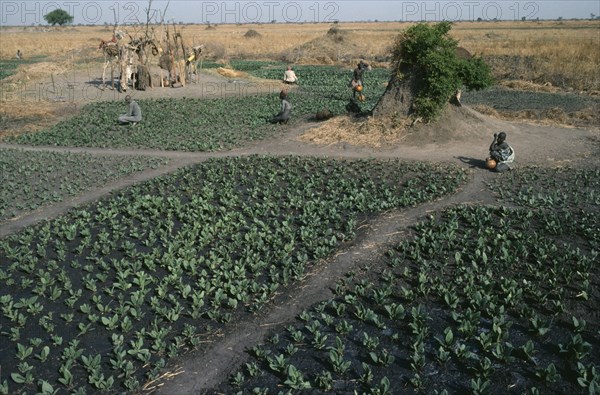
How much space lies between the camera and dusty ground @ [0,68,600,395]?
617 centimetres

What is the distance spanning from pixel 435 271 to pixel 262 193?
4.87 m

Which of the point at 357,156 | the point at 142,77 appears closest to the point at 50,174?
the point at 357,156

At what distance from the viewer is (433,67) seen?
1516 centimetres

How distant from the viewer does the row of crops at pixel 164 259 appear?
6.15m

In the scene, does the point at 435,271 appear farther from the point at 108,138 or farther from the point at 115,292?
the point at 108,138

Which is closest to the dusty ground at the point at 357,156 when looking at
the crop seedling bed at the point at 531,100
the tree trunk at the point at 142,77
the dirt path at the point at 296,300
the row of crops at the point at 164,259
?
the dirt path at the point at 296,300

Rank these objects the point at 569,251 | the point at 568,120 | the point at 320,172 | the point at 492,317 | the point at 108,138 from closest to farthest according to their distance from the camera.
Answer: the point at 492,317, the point at 569,251, the point at 320,172, the point at 108,138, the point at 568,120

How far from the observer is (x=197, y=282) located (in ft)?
25.7

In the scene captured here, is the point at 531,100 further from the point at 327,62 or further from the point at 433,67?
the point at 327,62

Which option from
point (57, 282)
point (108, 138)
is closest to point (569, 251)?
point (57, 282)

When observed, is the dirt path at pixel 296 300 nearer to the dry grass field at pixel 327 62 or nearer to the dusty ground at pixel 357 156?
the dusty ground at pixel 357 156

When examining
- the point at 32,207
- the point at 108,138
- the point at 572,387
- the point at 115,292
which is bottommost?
the point at 572,387

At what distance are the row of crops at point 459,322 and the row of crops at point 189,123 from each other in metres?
9.46

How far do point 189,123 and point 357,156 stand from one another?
7929mm
